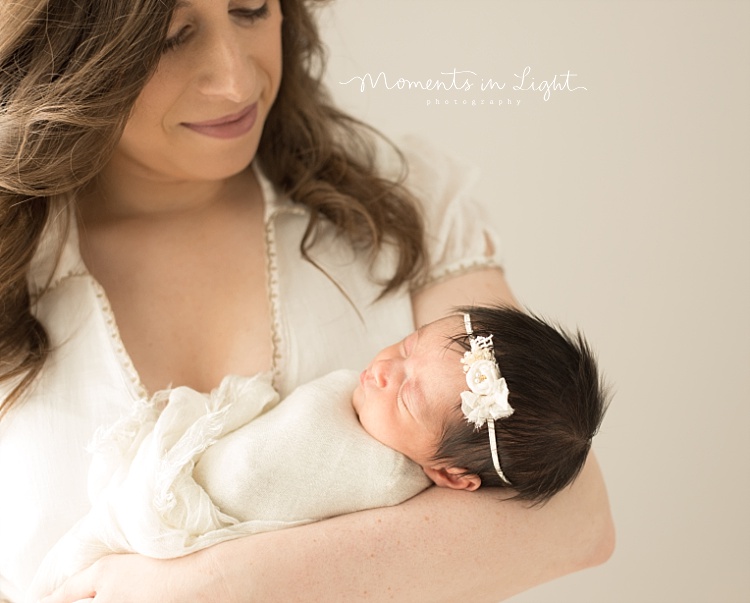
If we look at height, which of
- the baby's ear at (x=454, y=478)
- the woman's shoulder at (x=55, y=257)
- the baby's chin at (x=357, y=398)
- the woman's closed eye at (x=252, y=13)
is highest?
the woman's closed eye at (x=252, y=13)

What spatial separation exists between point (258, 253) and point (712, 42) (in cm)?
154

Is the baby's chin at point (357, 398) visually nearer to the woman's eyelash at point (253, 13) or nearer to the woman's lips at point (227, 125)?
the woman's lips at point (227, 125)

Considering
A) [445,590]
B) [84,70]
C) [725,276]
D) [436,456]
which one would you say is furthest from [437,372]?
[725,276]

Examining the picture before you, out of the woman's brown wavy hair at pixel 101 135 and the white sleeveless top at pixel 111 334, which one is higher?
the woman's brown wavy hair at pixel 101 135

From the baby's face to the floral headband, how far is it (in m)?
0.03

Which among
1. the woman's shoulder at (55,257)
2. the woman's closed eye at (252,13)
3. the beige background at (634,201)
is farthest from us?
the beige background at (634,201)

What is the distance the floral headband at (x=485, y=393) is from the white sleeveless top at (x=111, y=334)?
1.24 feet

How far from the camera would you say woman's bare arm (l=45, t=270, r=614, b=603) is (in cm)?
138

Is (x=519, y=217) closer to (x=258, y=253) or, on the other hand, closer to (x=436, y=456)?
(x=258, y=253)

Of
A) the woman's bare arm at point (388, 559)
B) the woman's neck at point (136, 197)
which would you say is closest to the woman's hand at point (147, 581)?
the woman's bare arm at point (388, 559)

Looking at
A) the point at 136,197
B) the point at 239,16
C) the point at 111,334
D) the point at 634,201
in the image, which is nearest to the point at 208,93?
the point at 239,16

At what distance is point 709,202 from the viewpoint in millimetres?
2646

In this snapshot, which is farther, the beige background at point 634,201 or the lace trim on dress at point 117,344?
the beige background at point 634,201

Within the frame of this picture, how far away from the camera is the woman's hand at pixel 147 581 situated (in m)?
1.37
